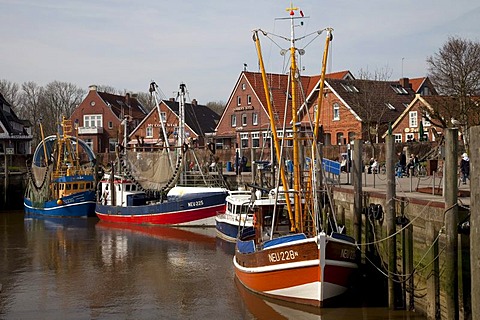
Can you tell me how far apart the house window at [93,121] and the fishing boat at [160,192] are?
32810 mm

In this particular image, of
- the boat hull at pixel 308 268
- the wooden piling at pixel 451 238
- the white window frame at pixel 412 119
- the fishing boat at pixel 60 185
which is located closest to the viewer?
the wooden piling at pixel 451 238

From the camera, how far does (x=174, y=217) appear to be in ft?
115

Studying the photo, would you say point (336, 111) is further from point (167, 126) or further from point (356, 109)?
point (167, 126)

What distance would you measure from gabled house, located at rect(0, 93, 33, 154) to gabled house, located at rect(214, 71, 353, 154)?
71.5ft

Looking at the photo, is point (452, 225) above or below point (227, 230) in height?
above

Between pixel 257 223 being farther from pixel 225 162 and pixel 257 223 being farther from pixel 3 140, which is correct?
pixel 3 140

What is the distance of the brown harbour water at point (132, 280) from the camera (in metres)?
16.5

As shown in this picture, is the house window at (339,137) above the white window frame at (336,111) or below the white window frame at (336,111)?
below

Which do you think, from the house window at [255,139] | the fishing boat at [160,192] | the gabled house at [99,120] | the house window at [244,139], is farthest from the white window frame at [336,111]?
the gabled house at [99,120]

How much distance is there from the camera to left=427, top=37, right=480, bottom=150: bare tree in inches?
1438

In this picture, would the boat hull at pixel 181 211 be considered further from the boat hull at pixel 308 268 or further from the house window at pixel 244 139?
the house window at pixel 244 139

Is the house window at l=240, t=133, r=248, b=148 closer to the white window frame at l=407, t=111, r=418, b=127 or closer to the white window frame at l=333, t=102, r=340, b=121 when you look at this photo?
the white window frame at l=333, t=102, r=340, b=121

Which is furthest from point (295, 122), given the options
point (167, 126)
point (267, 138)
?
point (167, 126)

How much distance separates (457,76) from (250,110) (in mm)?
23912
